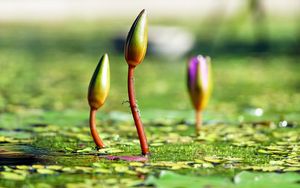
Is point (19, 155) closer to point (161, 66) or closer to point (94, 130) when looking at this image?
point (94, 130)

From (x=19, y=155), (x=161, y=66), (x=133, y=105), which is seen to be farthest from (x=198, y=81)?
(x=161, y=66)

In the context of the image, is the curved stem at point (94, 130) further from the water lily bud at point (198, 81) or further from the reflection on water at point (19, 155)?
the water lily bud at point (198, 81)

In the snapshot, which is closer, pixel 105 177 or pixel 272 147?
pixel 105 177

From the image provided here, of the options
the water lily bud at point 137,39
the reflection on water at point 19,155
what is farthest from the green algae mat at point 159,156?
the water lily bud at point 137,39

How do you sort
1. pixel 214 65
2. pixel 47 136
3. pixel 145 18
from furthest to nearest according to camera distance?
1. pixel 214 65
2. pixel 47 136
3. pixel 145 18

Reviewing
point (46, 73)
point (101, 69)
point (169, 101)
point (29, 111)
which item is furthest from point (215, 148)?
point (46, 73)

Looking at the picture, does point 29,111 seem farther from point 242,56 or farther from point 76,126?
point 242,56
